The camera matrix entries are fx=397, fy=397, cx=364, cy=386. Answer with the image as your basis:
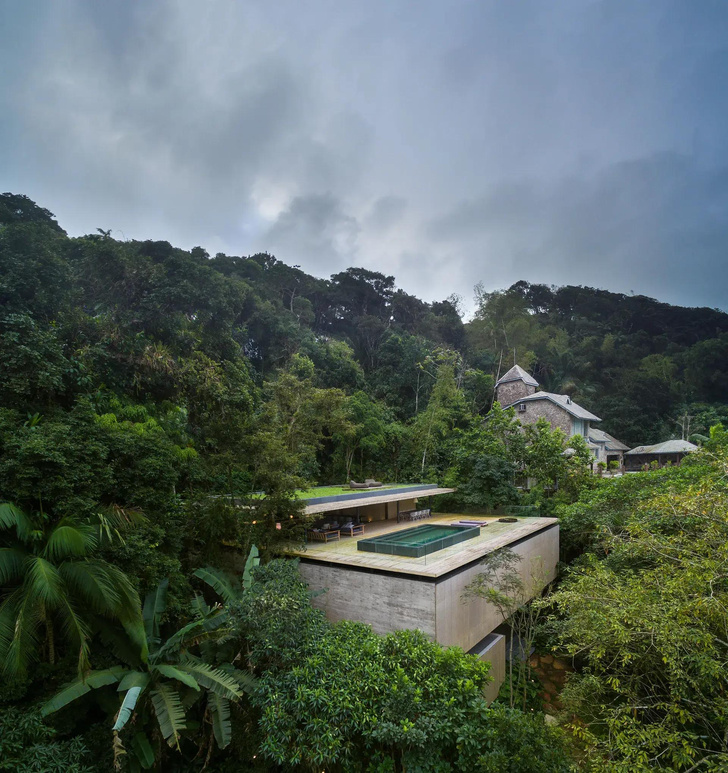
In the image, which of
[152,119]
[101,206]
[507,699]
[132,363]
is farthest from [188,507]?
[101,206]

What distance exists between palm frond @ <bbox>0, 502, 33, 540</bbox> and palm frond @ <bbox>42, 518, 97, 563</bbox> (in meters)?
0.36

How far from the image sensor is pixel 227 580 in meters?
9.41

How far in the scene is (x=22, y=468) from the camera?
21.6ft

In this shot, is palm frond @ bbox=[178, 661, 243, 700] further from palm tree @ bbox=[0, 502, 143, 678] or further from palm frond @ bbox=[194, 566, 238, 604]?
palm frond @ bbox=[194, 566, 238, 604]

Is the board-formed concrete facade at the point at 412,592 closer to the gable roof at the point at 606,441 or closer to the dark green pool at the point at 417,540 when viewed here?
the dark green pool at the point at 417,540

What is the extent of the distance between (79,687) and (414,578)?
6.05 meters

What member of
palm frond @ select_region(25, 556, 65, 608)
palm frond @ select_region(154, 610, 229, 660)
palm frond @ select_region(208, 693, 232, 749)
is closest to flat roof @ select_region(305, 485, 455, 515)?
palm frond @ select_region(154, 610, 229, 660)

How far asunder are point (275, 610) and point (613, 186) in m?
35.8

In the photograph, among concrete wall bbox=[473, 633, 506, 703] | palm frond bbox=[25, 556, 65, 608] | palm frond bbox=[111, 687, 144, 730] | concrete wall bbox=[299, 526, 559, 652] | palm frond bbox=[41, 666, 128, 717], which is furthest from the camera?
concrete wall bbox=[473, 633, 506, 703]

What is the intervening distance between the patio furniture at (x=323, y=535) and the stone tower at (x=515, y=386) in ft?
79.4

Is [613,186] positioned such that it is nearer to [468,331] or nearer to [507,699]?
[468,331]

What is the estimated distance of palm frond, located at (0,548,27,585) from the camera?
243 inches

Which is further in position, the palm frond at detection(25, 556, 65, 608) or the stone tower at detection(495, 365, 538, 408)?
the stone tower at detection(495, 365, 538, 408)

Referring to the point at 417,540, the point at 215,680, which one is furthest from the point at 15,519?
the point at 417,540
